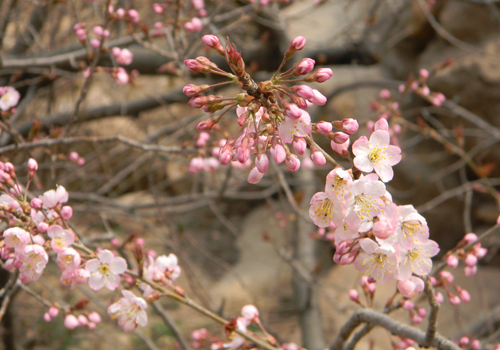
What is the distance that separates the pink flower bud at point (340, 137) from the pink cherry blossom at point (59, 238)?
759 millimetres

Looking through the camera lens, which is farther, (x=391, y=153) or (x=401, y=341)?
(x=401, y=341)

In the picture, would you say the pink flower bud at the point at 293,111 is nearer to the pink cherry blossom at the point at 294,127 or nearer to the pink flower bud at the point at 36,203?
the pink cherry blossom at the point at 294,127

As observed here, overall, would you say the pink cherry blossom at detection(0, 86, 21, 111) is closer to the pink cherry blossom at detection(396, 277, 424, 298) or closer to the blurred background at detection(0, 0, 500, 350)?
the blurred background at detection(0, 0, 500, 350)

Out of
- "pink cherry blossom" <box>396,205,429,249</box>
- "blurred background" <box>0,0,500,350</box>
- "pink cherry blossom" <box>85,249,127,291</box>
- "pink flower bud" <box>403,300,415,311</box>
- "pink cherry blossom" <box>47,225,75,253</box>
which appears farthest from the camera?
"blurred background" <box>0,0,500,350</box>

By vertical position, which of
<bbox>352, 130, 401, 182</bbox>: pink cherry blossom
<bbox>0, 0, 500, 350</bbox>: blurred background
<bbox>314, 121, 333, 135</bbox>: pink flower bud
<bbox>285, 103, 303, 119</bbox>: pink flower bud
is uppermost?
<bbox>285, 103, 303, 119</bbox>: pink flower bud

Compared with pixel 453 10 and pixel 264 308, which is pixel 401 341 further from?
pixel 453 10

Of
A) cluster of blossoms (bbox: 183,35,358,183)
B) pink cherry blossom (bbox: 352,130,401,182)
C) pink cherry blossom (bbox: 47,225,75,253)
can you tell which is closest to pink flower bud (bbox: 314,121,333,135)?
cluster of blossoms (bbox: 183,35,358,183)

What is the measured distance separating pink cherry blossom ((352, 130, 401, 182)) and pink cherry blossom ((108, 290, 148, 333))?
0.80 metres

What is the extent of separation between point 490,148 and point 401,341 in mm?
3622

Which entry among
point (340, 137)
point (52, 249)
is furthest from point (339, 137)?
point (52, 249)

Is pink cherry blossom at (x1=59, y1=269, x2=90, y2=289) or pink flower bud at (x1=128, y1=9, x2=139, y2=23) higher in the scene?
pink flower bud at (x1=128, y1=9, x2=139, y2=23)

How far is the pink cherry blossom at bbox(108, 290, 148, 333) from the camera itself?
1.28 metres

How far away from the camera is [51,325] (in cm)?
419

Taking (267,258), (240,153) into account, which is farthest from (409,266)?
(267,258)
